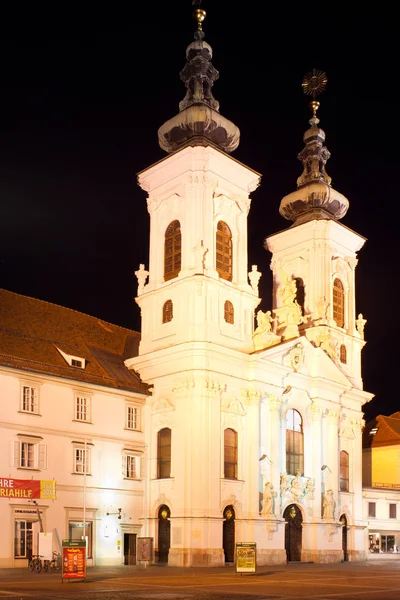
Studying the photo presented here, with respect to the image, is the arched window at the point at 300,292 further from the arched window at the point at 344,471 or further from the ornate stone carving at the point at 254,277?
the arched window at the point at 344,471

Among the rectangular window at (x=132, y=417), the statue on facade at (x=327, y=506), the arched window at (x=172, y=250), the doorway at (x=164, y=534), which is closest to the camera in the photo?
the doorway at (x=164, y=534)

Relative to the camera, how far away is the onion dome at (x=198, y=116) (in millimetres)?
48875

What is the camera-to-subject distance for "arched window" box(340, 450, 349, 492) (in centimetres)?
5336

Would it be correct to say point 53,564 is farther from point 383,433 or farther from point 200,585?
point 383,433

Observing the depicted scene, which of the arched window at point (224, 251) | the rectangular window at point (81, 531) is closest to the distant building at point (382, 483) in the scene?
the arched window at point (224, 251)

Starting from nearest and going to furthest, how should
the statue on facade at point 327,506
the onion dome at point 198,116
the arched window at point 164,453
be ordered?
the arched window at point 164,453
the onion dome at point 198,116
the statue on facade at point 327,506

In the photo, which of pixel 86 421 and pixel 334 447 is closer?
pixel 86 421

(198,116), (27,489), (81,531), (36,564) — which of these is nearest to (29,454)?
(27,489)

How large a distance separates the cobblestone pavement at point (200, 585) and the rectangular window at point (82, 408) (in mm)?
6997

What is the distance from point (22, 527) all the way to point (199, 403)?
10.4m

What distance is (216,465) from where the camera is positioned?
4394cm

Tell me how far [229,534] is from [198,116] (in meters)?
22.0

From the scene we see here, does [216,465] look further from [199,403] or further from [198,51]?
[198,51]

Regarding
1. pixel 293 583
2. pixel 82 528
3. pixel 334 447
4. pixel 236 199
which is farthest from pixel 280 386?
pixel 293 583
